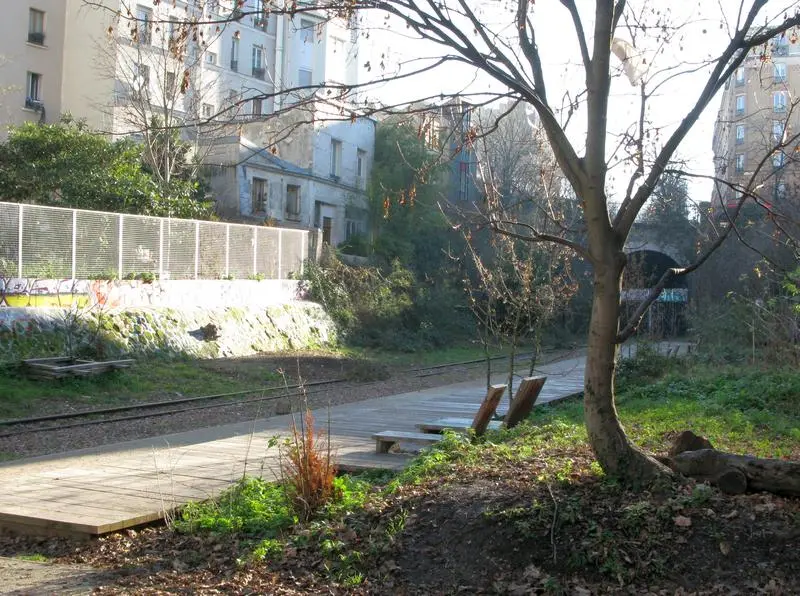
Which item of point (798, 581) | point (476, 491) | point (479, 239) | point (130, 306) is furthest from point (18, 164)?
point (798, 581)

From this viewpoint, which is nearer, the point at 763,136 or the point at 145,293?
the point at 763,136

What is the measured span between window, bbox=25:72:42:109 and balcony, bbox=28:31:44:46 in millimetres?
1414

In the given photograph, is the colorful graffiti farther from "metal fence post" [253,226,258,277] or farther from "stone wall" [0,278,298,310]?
"metal fence post" [253,226,258,277]

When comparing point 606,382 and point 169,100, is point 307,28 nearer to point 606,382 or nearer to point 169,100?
point 606,382

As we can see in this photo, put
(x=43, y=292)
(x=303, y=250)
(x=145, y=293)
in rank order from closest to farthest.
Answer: (x=43, y=292) → (x=145, y=293) → (x=303, y=250)

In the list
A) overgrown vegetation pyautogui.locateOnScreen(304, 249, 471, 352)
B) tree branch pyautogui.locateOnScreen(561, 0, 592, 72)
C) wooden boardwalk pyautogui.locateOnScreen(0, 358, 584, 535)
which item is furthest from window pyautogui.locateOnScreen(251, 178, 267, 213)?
tree branch pyautogui.locateOnScreen(561, 0, 592, 72)

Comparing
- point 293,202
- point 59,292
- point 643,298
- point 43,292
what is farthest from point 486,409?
point 293,202

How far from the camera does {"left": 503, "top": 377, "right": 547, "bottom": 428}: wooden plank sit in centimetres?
1008

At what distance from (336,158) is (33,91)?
50.3ft

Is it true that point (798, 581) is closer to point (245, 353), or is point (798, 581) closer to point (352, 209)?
point (245, 353)

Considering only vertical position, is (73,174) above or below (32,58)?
below

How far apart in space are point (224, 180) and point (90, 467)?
32.6m

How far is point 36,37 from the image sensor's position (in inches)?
1613

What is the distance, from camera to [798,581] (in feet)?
16.3
